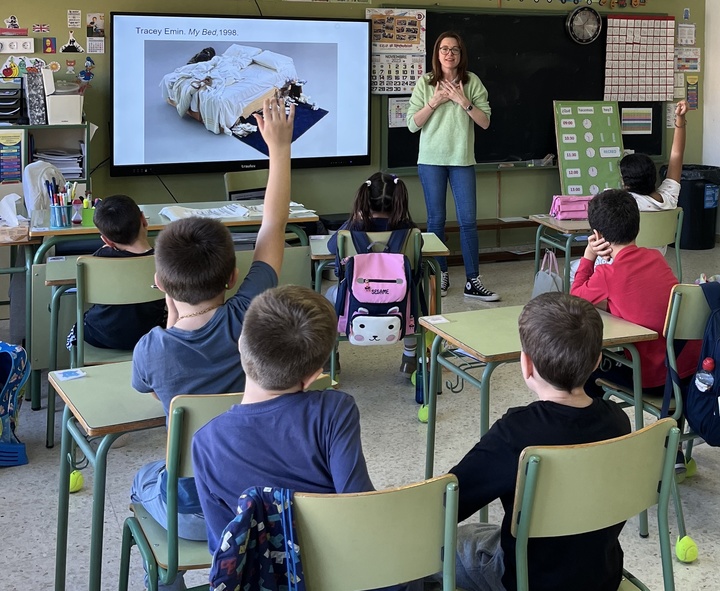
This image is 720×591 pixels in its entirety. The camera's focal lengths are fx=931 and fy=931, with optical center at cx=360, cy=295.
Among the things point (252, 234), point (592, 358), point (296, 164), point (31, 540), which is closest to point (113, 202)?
point (31, 540)

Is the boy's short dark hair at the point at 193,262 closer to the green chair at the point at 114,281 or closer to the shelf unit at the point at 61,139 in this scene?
the green chair at the point at 114,281

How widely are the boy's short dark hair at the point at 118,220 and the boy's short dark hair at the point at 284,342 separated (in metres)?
2.00

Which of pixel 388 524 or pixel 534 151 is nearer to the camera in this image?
pixel 388 524

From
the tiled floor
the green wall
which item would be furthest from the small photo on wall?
the tiled floor

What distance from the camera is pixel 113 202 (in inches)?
142

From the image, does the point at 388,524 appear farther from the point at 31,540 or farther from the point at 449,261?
the point at 449,261

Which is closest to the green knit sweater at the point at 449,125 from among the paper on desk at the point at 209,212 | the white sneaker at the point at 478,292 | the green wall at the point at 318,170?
the white sneaker at the point at 478,292

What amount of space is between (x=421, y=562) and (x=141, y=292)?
2.07 m

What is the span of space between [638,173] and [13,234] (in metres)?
2.97

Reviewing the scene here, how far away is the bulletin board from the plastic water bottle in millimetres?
4814

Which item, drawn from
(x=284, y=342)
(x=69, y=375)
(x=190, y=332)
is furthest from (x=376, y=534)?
(x=69, y=375)

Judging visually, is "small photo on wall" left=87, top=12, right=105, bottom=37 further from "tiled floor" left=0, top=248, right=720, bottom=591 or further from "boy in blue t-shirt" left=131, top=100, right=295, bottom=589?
"boy in blue t-shirt" left=131, top=100, right=295, bottom=589

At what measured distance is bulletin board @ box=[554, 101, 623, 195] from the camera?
7.39 metres

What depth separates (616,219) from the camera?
3152 millimetres
